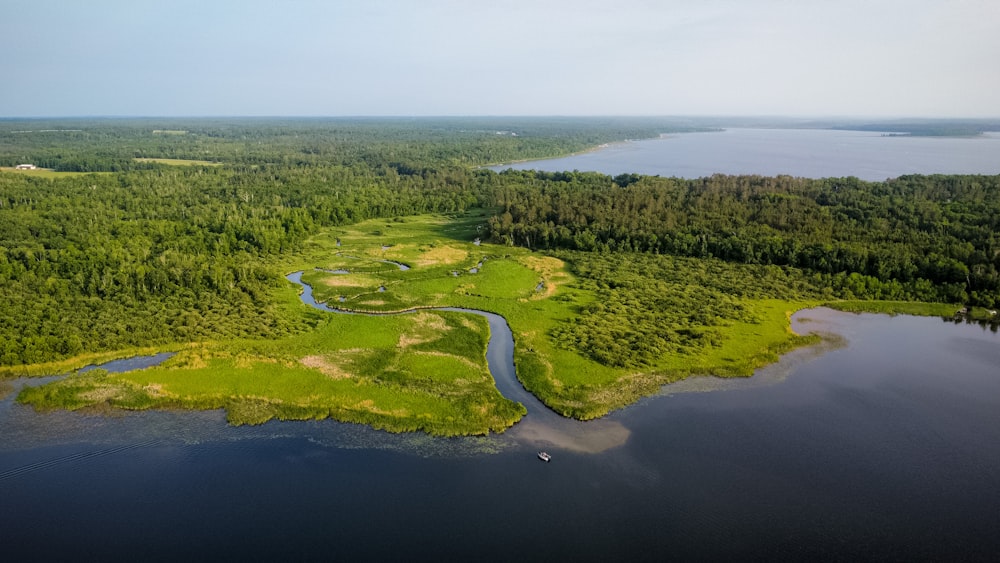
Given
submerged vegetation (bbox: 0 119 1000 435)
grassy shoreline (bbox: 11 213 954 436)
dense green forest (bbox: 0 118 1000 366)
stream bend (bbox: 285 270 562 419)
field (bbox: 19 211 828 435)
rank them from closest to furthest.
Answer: field (bbox: 19 211 828 435), grassy shoreline (bbox: 11 213 954 436), stream bend (bbox: 285 270 562 419), submerged vegetation (bbox: 0 119 1000 435), dense green forest (bbox: 0 118 1000 366)

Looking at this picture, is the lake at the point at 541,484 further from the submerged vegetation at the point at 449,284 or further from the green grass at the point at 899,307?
the green grass at the point at 899,307

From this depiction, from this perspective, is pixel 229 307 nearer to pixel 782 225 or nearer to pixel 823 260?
pixel 823 260

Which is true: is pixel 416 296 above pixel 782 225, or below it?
below

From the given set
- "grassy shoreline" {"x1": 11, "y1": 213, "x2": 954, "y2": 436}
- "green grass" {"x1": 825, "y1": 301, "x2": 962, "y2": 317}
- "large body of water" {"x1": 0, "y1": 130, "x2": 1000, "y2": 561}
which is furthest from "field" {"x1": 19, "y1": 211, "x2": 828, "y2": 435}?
"green grass" {"x1": 825, "y1": 301, "x2": 962, "y2": 317}

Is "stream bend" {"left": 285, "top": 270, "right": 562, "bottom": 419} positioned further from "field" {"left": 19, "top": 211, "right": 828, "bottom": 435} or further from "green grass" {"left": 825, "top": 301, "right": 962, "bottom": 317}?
"green grass" {"left": 825, "top": 301, "right": 962, "bottom": 317}

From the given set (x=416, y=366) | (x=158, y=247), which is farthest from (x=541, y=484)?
(x=158, y=247)

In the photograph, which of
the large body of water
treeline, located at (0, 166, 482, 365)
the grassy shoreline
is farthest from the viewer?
treeline, located at (0, 166, 482, 365)

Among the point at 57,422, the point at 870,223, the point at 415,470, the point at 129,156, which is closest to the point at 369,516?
Result: the point at 415,470

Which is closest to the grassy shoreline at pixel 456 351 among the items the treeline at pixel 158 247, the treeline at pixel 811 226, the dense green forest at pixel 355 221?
the dense green forest at pixel 355 221
